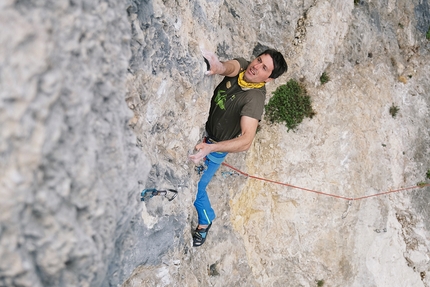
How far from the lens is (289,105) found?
844cm

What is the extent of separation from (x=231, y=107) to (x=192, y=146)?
3.02ft

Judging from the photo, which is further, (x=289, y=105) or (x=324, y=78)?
(x=324, y=78)

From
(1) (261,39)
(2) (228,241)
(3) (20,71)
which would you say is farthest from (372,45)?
(3) (20,71)

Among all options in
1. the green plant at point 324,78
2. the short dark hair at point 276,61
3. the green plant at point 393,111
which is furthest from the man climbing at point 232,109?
the green plant at point 393,111

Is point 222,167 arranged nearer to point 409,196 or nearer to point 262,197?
point 262,197

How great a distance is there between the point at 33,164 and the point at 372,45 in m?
9.31

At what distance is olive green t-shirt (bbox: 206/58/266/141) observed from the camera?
5.34 meters

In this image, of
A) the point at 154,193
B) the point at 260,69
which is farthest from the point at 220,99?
the point at 154,193

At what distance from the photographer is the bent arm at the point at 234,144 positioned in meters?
5.07

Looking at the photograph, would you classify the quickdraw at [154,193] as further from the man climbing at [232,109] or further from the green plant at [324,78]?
the green plant at [324,78]

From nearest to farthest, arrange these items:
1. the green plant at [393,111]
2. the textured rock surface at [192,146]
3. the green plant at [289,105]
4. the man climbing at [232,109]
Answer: the textured rock surface at [192,146] < the man climbing at [232,109] < the green plant at [289,105] < the green plant at [393,111]

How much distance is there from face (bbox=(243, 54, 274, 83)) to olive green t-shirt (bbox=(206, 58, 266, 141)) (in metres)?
0.19

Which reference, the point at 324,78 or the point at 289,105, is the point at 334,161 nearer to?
the point at 289,105

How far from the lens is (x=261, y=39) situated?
768 cm
